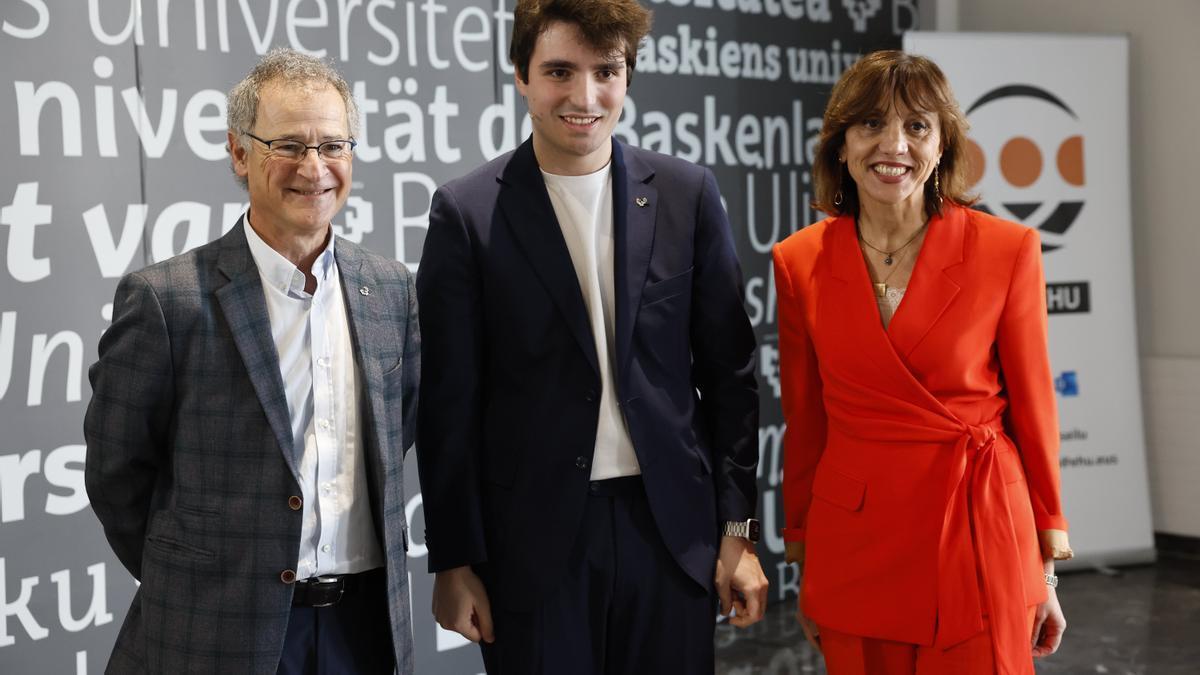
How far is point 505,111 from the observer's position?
13.1 feet

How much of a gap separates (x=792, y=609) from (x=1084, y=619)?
3.53ft

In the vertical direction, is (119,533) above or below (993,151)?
below

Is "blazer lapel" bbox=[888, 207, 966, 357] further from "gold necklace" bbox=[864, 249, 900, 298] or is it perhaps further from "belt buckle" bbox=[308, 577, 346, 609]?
"belt buckle" bbox=[308, 577, 346, 609]

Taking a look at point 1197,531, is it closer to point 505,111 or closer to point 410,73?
point 505,111

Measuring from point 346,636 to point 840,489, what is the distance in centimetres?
89

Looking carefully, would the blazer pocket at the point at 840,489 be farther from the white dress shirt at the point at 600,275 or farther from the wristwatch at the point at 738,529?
the white dress shirt at the point at 600,275

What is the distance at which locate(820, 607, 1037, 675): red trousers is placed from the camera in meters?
2.16

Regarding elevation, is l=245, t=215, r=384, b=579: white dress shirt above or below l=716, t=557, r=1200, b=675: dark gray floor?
above

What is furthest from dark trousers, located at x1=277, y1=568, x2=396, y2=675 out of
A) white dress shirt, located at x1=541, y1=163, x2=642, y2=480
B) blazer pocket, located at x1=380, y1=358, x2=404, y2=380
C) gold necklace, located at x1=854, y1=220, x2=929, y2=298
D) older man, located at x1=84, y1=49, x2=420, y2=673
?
gold necklace, located at x1=854, y1=220, x2=929, y2=298

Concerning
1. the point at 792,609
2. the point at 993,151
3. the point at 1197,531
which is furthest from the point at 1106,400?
→ the point at 792,609

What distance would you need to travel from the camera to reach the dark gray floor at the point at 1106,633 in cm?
424

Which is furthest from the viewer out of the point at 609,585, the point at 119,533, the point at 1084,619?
the point at 1084,619

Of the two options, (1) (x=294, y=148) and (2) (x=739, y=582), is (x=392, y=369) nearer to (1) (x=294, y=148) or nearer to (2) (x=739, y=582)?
(1) (x=294, y=148)

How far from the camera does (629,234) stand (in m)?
2.18
